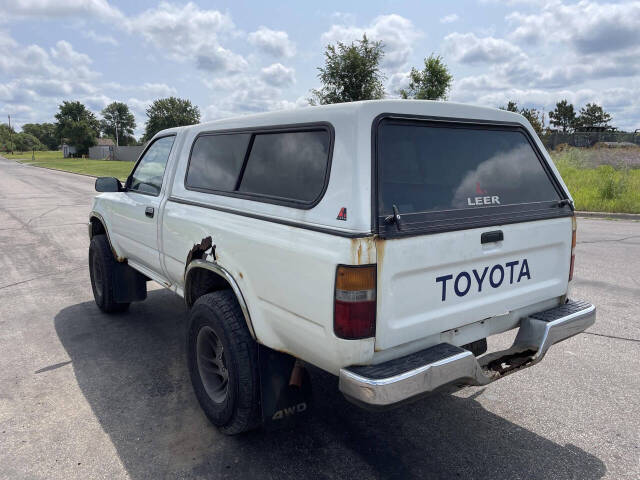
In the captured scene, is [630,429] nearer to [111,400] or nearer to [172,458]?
[172,458]

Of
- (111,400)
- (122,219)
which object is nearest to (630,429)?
(111,400)

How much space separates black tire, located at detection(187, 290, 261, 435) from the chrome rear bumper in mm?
727

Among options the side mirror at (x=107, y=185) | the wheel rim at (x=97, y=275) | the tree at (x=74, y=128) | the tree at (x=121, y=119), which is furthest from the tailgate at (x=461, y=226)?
the tree at (x=121, y=119)

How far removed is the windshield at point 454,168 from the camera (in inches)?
96.7

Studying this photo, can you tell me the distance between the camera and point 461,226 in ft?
8.17

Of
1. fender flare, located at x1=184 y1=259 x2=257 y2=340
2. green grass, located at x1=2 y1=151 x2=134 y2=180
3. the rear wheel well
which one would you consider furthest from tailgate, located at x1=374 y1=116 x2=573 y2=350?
green grass, located at x1=2 y1=151 x2=134 y2=180

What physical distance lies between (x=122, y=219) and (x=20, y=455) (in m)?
2.29

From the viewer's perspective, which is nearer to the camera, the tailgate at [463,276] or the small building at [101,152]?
the tailgate at [463,276]

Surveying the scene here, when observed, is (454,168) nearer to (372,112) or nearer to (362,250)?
(372,112)

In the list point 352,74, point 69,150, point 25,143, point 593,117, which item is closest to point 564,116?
point 593,117

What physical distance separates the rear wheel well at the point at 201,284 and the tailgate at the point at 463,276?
1342mm

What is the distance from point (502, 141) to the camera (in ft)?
10.1

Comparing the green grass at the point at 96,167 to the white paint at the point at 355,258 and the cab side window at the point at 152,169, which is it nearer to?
the cab side window at the point at 152,169

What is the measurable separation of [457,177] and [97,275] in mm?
4139
